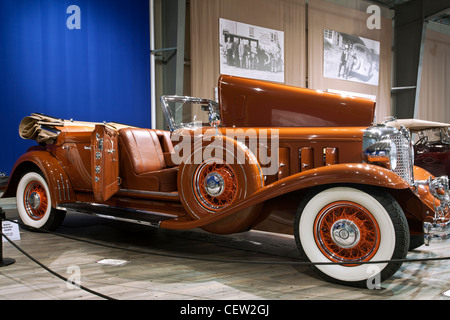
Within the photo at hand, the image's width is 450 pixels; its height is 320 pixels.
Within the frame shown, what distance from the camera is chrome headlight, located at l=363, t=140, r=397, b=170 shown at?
2.52 m

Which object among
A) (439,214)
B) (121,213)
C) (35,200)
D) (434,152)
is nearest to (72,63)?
(35,200)

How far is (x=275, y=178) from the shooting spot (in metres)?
2.91

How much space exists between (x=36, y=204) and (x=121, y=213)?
4.41 feet

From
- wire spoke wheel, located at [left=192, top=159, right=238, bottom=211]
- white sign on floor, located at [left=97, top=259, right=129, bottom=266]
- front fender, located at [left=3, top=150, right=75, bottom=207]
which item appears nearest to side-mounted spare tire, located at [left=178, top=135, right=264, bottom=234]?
wire spoke wheel, located at [left=192, top=159, right=238, bottom=211]

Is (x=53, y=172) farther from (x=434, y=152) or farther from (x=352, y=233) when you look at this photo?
(x=434, y=152)

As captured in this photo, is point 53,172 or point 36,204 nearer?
point 53,172

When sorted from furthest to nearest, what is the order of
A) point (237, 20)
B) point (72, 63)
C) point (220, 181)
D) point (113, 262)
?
1. point (237, 20)
2. point (72, 63)
3. point (113, 262)
4. point (220, 181)

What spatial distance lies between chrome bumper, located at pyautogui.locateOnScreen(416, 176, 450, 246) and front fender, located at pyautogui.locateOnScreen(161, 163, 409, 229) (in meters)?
0.33

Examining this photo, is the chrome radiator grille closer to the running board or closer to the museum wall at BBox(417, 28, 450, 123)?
the running board

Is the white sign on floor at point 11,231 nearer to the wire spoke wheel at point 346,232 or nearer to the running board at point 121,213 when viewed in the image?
the running board at point 121,213

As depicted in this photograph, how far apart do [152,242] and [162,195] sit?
670mm

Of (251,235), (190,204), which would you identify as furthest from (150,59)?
(190,204)

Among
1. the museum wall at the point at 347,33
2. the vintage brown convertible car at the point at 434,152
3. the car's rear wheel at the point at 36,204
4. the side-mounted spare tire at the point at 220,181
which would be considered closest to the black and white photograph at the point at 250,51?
the museum wall at the point at 347,33

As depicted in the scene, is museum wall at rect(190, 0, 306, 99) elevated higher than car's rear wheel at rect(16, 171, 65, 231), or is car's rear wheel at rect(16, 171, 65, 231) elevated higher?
museum wall at rect(190, 0, 306, 99)
